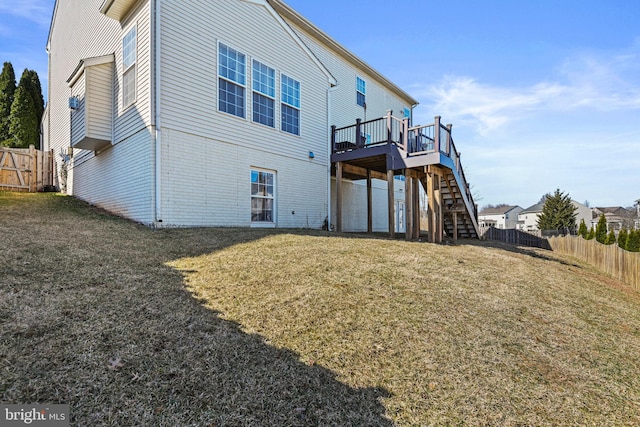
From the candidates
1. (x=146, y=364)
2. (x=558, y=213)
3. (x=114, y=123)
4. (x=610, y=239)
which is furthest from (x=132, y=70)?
(x=558, y=213)

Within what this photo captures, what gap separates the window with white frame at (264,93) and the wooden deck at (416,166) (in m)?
2.91

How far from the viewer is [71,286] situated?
375cm

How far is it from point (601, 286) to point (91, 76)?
13213 mm

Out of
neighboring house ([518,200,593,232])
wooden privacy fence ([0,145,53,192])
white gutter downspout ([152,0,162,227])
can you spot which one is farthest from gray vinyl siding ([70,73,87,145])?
neighboring house ([518,200,593,232])

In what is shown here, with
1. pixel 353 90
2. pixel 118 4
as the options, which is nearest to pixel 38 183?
pixel 118 4

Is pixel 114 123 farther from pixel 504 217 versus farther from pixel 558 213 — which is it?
pixel 504 217

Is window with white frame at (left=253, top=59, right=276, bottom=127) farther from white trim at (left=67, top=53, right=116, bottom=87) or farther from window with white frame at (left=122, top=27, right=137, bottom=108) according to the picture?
white trim at (left=67, top=53, right=116, bottom=87)

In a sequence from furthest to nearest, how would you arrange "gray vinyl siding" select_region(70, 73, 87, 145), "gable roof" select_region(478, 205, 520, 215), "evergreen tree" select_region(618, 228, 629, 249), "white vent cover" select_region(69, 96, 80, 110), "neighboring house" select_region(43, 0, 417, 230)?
1. "gable roof" select_region(478, 205, 520, 215)
2. "evergreen tree" select_region(618, 228, 629, 249)
3. "white vent cover" select_region(69, 96, 80, 110)
4. "gray vinyl siding" select_region(70, 73, 87, 145)
5. "neighboring house" select_region(43, 0, 417, 230)

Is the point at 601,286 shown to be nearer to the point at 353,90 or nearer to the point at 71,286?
the point at 71,286

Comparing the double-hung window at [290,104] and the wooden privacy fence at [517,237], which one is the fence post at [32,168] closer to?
the double-hung window at [290,104]

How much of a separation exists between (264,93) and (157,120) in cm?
347

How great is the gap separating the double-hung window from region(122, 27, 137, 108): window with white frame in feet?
13.3

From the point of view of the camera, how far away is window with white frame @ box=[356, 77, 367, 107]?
16.1 m

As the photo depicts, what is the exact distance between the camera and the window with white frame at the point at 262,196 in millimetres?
9594
